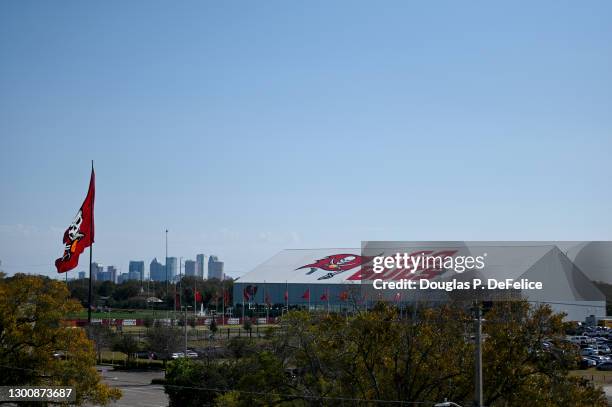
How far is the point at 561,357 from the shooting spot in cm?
2372

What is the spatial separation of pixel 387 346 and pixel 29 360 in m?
13.7

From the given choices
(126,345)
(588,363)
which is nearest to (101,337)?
(126,345)

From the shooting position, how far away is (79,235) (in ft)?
138

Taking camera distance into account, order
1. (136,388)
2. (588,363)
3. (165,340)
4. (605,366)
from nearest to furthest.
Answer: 1. (136,388)
2. (605,366)
3. (588,363)
4. (165,340)

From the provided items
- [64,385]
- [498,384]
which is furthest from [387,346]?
[64,385]

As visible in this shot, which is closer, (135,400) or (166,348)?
(135,400)

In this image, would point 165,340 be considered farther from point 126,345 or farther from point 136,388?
point 136,388

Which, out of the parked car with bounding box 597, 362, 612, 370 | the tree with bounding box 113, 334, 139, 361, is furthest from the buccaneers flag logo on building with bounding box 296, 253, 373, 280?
the parked car with bounding box 597, 362, 612, 370

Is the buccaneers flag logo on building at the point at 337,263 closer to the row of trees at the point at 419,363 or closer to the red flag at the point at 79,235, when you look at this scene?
the red flag at the point at 79,235

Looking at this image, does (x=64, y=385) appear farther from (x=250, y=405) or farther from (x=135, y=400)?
(x=135, y=400)

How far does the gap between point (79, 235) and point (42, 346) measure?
12.9m

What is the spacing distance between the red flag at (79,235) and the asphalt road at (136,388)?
610 cm

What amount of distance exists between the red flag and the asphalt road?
6.10m

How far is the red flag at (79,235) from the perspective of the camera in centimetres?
4150
